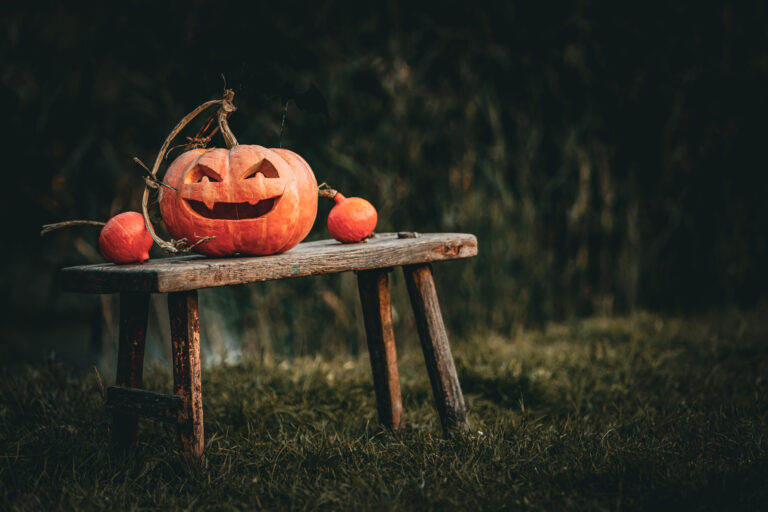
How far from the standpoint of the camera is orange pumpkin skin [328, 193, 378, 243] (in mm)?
2561

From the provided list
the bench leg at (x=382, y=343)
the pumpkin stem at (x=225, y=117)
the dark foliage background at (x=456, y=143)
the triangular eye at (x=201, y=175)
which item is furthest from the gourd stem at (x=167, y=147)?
the bench leg at (x=382, y=343)

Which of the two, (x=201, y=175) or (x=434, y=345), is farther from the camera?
(x=434, y=345)

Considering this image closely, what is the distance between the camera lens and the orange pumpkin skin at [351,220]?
8.40 ft

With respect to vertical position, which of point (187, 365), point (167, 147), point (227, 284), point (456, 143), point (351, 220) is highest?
point (456, 143)

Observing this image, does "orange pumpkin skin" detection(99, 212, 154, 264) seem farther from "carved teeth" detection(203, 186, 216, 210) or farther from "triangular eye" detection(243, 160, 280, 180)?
"triangular eye" detection(243, 160, 280, 180)

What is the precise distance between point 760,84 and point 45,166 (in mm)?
5187

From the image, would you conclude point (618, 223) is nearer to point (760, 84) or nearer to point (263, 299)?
point (760, 84)

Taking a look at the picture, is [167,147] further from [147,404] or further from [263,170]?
[147,404]

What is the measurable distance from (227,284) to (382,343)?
34.4 inches

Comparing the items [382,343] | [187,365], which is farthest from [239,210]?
[382,343]

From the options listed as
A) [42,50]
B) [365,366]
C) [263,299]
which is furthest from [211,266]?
[42,50]

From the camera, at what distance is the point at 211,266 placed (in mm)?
1991

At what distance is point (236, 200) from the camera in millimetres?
2174

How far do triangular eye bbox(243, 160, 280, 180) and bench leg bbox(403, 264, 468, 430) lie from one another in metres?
0.68
